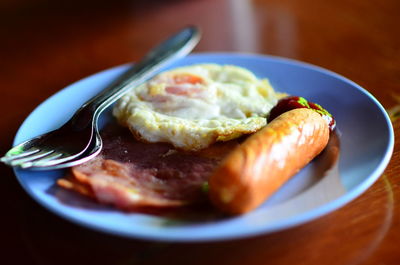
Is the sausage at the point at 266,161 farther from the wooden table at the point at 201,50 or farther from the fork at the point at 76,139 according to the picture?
the fork at the point at 76,139

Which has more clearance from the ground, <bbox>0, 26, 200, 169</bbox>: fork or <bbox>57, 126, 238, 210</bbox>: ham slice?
<bbox>0, 26, 200, 169</bbox>: fork

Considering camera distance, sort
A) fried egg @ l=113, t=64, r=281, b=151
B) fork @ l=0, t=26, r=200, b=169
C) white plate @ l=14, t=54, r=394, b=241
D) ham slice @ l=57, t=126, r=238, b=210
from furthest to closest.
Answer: fried egg @ l=113, t=64, r=281, b=151, fork @ l=0, t=26, r=200, b=169, ham slice @ l=57, t=126, r=238, b=210, white plate @ l=14, t=54, r=394, b=241

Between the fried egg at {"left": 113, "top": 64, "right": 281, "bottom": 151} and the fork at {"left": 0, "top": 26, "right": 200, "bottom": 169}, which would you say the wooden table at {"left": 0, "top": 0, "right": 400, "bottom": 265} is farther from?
the fried egg at {"left": 113, "top": 64, "right": 281, "bottom": 151}

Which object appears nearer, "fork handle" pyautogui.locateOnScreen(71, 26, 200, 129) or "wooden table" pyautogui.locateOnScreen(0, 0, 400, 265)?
"wooden table" pyautogui.locateOnScreen(0, 0, 400, 265)

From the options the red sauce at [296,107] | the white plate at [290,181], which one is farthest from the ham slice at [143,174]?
the red sauce at [296,107]

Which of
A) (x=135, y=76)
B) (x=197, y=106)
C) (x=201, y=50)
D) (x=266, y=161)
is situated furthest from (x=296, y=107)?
(x=201, y=50)

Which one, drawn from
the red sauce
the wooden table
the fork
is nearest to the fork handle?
the fork

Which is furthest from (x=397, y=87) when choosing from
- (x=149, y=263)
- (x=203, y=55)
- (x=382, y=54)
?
(x=149, y=263)
